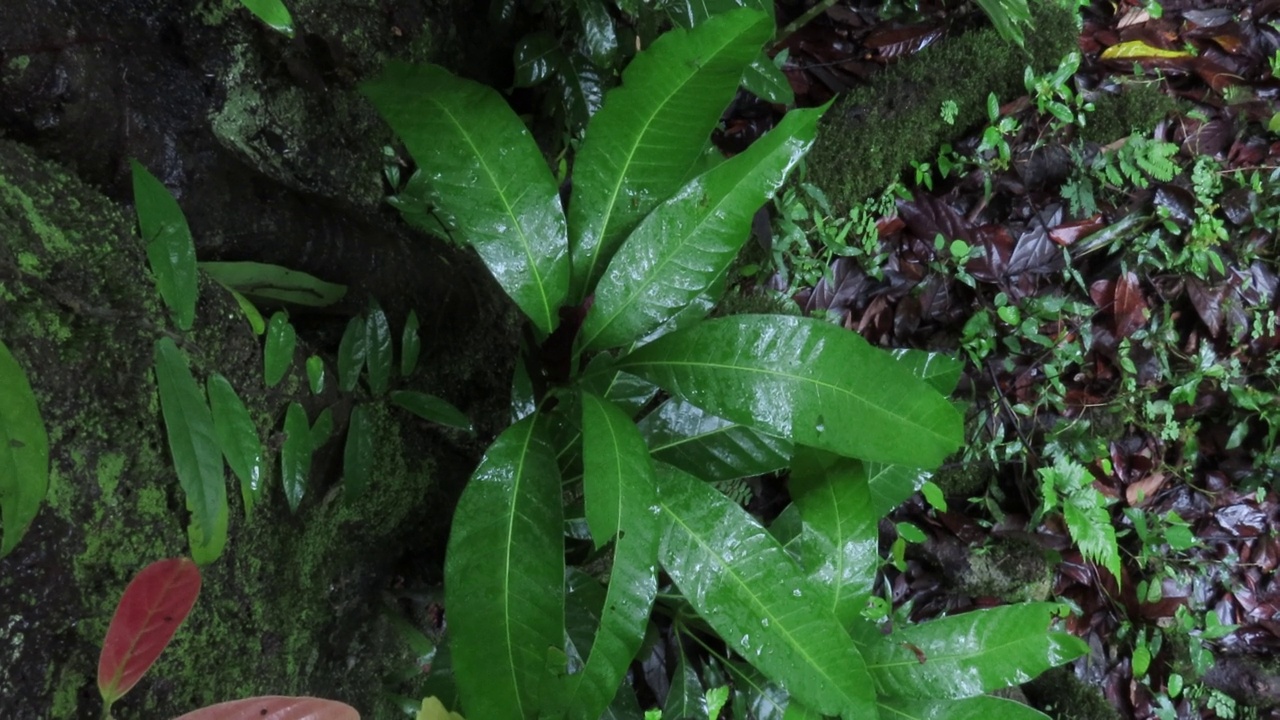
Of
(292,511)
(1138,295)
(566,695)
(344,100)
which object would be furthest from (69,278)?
(1138,295)

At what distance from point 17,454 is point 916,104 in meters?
2.15

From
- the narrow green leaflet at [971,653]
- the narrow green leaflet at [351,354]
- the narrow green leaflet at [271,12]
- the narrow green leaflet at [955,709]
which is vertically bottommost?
the narrow green leaflet at [955,709]

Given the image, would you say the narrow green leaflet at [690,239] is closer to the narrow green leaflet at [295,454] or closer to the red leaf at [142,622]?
the narrow green leaflet at [295,454]

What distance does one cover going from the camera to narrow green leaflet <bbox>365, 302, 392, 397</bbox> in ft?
3.72

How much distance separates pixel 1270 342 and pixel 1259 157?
0.59 meters

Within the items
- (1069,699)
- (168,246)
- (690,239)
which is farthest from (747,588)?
(1069,699)

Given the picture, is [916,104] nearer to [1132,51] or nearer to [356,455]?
[1132,51]

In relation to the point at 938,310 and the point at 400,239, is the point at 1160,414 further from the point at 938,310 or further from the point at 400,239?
the point at 400,239

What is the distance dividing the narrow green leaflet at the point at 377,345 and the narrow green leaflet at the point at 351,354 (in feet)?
0.04

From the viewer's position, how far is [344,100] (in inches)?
46.4

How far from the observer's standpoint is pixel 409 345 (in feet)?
3.91

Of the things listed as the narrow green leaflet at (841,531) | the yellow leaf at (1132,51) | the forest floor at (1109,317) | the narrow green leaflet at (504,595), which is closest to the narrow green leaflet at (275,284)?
the narrow green leaflet at (504,595)

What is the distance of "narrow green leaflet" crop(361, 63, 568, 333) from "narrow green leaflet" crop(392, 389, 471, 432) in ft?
0.78

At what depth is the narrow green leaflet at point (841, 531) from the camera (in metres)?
1.32
